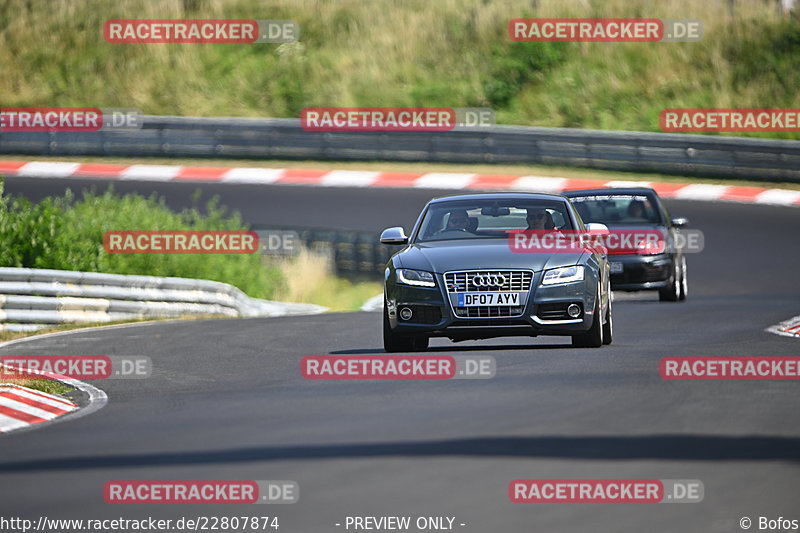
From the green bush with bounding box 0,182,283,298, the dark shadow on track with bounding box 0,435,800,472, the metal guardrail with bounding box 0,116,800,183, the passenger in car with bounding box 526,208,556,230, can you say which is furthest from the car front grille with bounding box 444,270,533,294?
the metal guardrail with bounding box 0,116,800,183

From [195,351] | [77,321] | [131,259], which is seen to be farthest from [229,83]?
[195,351]

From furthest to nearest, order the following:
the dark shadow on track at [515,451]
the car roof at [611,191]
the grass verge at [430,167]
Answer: the grass verge at [430,167]
the car roof at [611,191]
the dark shadow on track at [515,451]

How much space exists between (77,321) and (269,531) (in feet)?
45.0

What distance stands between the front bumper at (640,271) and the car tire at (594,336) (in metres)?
6.37

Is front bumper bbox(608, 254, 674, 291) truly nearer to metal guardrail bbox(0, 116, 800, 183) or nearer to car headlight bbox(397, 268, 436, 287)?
car headlight bbox(397, 268, 436, 287)

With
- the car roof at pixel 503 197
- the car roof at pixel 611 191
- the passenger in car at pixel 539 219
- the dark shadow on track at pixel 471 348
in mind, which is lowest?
the dark shadow on track at pixel 471 348

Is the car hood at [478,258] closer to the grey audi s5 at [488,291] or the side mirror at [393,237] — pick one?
the grey audi s5 at [488,291]

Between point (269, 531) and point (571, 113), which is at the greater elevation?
point (571, 113)

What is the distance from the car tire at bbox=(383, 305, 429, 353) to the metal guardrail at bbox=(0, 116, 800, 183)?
1837 cm

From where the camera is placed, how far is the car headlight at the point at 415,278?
41.6 ft

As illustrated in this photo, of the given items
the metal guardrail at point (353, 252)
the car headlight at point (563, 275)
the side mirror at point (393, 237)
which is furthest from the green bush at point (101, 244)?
the car headlight at point (563, 275)

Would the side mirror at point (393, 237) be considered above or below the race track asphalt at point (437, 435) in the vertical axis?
above

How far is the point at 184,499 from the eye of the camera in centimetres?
757

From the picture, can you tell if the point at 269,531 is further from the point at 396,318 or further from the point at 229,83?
the point at 229,83
